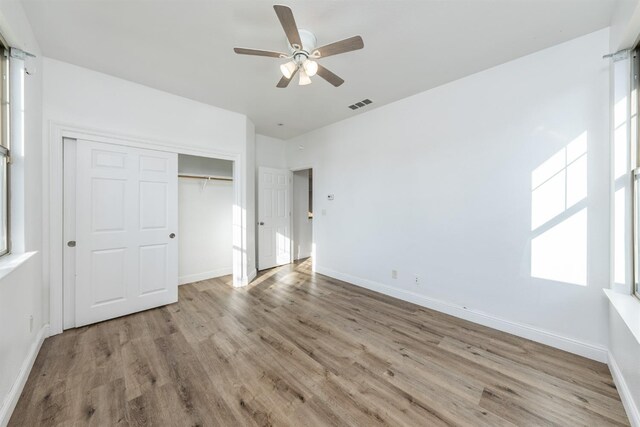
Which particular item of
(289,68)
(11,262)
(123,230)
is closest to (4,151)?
(11,262)

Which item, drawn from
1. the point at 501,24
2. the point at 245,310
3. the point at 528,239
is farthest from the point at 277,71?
the point at 528,239

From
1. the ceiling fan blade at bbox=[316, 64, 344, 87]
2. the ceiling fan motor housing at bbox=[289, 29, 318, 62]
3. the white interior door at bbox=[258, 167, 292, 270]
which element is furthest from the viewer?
the white interior door at bbox=[258, 167, 292, 270]

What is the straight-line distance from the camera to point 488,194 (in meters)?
2.62

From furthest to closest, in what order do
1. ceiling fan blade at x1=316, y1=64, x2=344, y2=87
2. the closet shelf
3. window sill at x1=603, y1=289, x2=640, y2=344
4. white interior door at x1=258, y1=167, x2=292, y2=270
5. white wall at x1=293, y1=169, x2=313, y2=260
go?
white wall at x1=293, y1=169, x2=313, y2=260
white interior door at x1=258, y1=167, x2=292, y2=270
the closet shelf
ceiling fan blade at x1=316, y1=64, x2=344, y2=87
window sill at x1=603, y1=289, x2=640, y2=344

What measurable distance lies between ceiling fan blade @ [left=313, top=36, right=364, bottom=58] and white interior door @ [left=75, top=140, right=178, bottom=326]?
2.45m

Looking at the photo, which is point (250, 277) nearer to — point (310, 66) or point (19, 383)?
point (19, 383)

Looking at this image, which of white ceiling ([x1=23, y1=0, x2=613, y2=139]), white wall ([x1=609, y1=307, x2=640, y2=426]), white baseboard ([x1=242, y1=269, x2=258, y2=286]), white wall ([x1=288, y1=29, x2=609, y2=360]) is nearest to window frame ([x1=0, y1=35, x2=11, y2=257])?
white ceiling ([x1=23, y1=0, x2=613, y2=139])

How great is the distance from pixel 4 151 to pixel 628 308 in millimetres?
4616

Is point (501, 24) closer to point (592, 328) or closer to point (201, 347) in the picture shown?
point (592, 328)

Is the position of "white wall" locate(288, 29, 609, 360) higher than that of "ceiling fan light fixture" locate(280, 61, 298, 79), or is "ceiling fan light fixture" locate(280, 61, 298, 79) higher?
"ceiling fan light fixture" locate(280, 61, 298, 79)

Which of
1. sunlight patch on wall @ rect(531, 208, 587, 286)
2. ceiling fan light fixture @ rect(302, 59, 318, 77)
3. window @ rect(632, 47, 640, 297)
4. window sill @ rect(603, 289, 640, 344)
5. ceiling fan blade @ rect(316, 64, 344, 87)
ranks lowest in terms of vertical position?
window sill @ rect(603, 289, 640, 344)

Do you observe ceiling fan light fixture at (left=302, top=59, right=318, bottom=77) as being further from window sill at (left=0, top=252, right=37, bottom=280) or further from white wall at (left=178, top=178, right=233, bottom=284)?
white wall at (left=178, top=178, right=233, bottom=284)

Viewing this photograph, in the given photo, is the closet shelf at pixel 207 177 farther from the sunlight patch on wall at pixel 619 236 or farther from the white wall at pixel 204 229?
the sunlight patch on wall at pixel 619 236

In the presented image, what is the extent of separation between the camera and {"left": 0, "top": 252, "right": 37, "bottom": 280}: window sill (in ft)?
4.69
